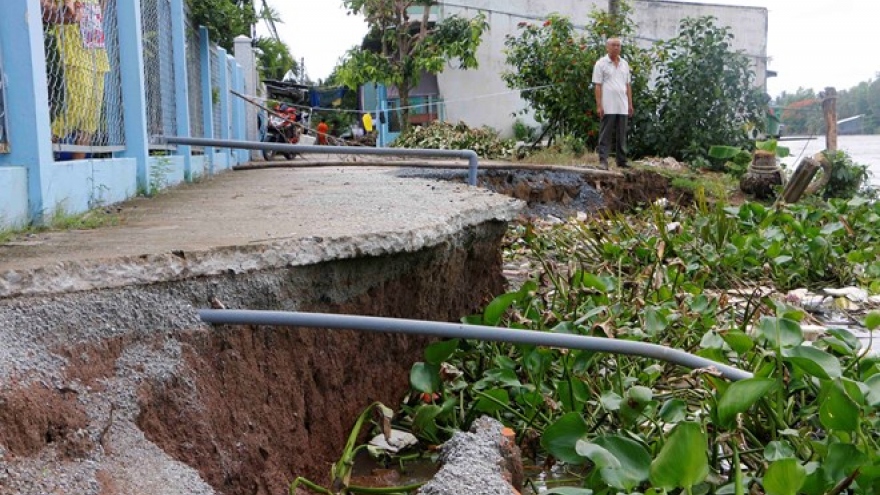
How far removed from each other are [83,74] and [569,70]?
8863mm

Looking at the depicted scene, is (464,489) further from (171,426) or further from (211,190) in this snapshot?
(211,190)

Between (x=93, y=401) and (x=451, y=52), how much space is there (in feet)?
54.0

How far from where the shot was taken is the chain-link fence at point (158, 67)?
18.2 feet

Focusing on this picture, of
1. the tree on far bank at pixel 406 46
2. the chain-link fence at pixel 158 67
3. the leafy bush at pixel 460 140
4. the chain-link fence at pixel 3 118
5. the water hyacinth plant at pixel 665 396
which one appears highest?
the tree on far bank at pixel 406 46

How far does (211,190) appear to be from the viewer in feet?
17.3

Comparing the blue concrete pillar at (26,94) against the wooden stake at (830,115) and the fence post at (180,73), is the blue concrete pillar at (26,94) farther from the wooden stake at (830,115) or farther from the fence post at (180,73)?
the wooden stake at (830,115)

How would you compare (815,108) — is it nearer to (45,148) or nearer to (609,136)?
(609,136)

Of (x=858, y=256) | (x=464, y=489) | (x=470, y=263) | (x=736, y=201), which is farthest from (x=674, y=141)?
(x=464, y=489)

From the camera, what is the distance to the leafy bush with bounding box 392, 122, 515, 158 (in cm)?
1260

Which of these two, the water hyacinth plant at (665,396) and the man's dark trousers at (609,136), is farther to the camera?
the man's dark trousers at (609,136)

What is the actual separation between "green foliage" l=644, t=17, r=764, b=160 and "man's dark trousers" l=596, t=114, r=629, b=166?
1842mm

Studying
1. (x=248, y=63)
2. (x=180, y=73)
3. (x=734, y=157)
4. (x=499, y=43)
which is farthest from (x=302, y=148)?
(x=499, y=43)

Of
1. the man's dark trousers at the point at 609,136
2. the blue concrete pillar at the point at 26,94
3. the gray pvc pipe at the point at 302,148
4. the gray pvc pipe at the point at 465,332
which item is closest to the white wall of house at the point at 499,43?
the man's dark trousers at the point at 609,136

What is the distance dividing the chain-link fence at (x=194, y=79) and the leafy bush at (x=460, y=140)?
425cm
